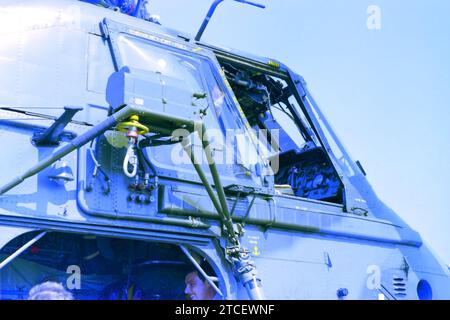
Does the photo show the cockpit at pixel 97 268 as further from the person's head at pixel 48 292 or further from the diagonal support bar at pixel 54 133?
the diagonal support bar at pixel 54 133

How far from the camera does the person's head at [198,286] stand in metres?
5.44

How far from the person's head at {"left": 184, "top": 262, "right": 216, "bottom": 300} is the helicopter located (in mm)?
68

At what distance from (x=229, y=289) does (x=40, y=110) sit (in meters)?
2.17

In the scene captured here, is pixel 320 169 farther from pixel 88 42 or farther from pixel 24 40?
pixel 24 40

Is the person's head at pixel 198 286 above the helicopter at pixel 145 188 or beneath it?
beneath

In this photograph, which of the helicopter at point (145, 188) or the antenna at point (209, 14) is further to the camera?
the antenna at point (209, 14)

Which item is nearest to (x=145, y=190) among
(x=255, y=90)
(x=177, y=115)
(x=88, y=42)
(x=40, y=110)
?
(x=177, y=115)

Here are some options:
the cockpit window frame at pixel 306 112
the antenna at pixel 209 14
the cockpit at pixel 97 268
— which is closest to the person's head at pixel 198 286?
the cockpit at pixel 97 268

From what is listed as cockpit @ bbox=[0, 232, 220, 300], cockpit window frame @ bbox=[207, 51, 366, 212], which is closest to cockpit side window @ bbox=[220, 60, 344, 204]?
cockpit window frame @ bbox=[207, 51, 366, 212]

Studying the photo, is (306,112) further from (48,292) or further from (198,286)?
(48,292)

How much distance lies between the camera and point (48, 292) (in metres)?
4.74

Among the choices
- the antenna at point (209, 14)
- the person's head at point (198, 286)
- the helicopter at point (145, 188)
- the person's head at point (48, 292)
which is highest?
the antenna at point (209, 14)

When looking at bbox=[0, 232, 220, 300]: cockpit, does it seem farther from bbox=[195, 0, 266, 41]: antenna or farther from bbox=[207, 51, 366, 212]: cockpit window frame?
bbox=[195, 0, 266, 41]: antenna

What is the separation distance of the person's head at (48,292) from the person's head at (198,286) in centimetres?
117
